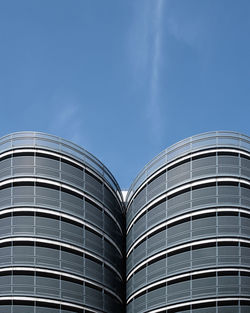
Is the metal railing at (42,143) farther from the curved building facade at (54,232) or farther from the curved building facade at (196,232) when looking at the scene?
the curved building facade at (196,232)

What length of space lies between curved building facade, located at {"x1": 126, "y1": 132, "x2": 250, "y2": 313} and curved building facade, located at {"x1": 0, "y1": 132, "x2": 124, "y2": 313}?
4793mm

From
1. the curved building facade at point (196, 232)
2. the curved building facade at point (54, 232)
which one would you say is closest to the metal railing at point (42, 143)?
the curved building facade at point (54, 232)

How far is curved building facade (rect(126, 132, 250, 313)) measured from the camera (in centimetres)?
7719

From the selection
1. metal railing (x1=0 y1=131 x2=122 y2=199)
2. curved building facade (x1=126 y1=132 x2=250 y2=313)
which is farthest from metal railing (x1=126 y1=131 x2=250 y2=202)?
metal railing (x1=0 y1=131 x2=122 y2=199)

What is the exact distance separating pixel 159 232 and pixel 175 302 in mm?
8653

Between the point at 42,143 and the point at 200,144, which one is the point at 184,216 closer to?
the point at 200,144

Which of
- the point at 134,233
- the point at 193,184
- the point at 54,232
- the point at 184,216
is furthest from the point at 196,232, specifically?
the point at 54,232

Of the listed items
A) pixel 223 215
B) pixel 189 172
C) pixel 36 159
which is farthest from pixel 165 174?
pixel 36 159

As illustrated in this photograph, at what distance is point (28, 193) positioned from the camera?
8162cm

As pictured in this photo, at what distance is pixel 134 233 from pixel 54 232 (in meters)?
11.7

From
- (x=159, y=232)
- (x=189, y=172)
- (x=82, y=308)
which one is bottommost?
(x=82, y=308)

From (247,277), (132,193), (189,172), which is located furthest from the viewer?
(132,193)

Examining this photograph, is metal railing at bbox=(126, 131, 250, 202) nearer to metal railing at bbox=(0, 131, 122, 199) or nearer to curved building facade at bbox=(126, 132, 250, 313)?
curved building facade at bbox=(126, 132, 250, 313)

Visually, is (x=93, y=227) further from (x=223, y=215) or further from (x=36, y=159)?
(x=223, y=215)
